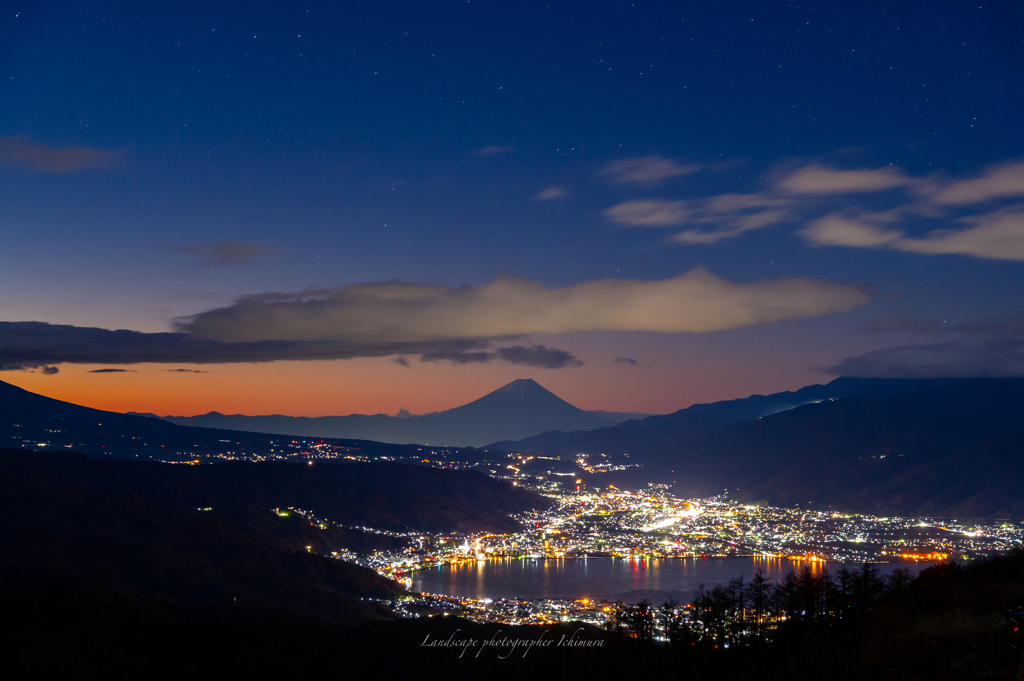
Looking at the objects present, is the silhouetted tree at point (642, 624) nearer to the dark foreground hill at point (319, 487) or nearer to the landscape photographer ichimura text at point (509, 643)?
the landscape photographer ichimura text at point (509, 643)

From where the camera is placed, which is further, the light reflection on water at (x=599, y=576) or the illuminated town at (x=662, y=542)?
the light reflection on water at (x=599, y=576)

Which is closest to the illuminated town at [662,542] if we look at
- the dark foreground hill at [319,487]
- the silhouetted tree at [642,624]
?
the dark foreground hill at [319,487]

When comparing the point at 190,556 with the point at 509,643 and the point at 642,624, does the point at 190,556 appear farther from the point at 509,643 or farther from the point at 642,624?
the point at 642,624

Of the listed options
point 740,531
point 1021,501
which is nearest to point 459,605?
point 740,531

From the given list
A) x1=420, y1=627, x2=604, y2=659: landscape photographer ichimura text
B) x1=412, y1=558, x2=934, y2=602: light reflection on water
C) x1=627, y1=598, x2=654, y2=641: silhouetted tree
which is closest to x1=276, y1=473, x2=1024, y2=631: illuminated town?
x1=412, y1=558, x2=934, y2=602: light reflection on water

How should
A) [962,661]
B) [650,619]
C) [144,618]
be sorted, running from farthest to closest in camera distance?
[144,618], [650,619], [962,661]

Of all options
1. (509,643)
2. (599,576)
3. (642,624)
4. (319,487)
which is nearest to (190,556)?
(599,576)

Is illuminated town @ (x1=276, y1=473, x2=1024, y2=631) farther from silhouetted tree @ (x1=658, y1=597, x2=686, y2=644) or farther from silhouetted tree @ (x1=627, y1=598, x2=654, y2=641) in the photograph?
silhouetted tree @ (x1=627, y1=598, x2=654, y2=641)

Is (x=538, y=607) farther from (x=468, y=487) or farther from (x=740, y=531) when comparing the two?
(x=468, y=487)
